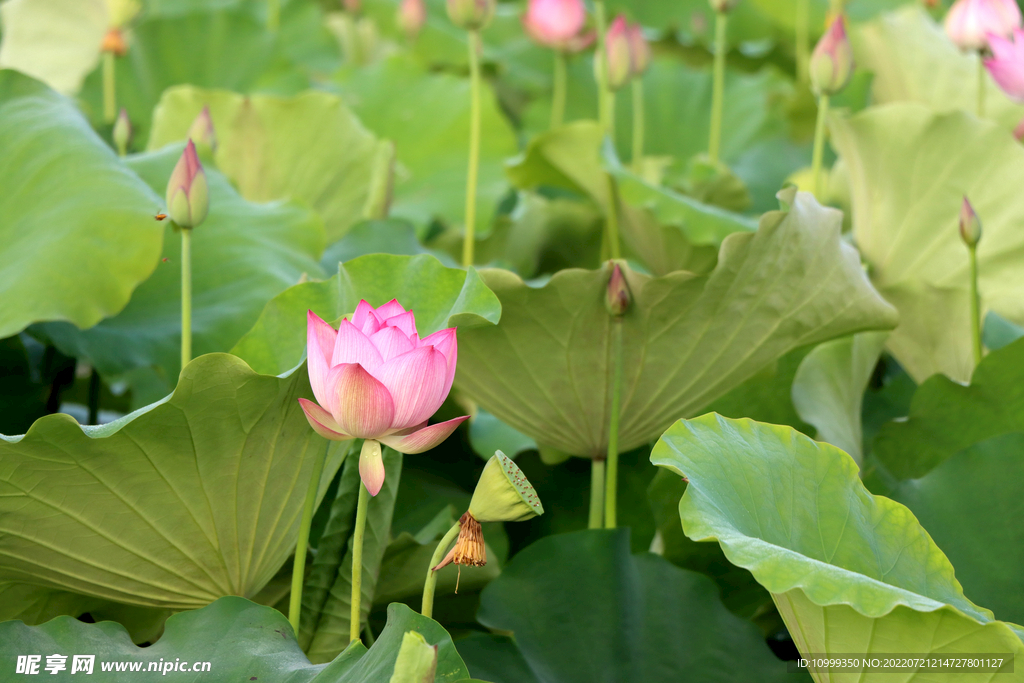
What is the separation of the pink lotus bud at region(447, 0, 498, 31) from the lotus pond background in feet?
0.54

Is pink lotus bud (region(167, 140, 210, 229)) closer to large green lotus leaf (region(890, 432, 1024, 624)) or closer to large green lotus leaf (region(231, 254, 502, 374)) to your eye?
large green lotus leaf (region(231, 254, 502, 374))

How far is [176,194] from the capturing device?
0.68 metres

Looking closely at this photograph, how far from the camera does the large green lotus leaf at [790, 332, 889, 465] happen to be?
30.6 inches

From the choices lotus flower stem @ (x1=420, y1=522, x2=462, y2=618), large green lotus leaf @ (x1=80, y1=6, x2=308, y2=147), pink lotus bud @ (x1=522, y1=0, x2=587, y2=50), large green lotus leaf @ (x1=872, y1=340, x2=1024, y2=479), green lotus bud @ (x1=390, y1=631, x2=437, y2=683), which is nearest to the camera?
green lotus bud @ (x1=390, y1=631, x2=437, y2=683)

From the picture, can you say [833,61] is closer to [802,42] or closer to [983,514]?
[983,514]

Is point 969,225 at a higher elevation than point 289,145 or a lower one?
higher

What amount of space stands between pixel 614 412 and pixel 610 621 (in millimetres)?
160

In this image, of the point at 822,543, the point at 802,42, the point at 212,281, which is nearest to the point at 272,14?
the point at 802,42

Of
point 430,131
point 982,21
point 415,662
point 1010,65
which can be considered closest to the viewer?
point 415,662

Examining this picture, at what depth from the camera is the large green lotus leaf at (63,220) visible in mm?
698

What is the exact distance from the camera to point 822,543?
54 centimetres

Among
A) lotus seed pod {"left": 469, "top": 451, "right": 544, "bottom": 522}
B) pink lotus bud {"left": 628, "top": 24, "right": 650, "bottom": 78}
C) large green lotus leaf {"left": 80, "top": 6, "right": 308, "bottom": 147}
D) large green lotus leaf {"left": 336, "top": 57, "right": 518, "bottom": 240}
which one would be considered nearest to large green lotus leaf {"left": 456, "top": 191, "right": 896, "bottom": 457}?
lotus seed pod {"left": 469, "top": 451, "right": 544, "bottom": 522}

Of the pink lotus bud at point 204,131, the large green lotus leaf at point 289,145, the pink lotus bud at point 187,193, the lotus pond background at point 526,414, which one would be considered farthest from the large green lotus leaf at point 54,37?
the pink lotus bud at point 187,193

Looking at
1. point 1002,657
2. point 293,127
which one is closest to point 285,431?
point 1002,657
